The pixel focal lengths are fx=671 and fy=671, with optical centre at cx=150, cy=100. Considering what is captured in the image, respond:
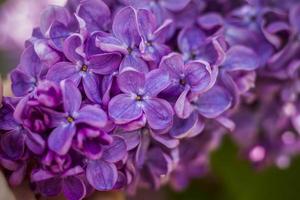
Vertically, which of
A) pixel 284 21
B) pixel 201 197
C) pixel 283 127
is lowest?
pixel 201 197

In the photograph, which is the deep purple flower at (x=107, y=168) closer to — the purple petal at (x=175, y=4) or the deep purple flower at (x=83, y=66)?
the deep purple flower at (x=83, y=66)

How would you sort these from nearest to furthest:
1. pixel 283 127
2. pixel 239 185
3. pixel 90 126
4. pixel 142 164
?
pixel 90 126, pixel 142 164, pixel 283 127, pixel 239 185

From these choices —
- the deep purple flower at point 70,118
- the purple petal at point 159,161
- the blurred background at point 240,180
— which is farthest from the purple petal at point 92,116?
the blurred background at point 240,180

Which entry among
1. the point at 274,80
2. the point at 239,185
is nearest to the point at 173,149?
the point at 274,80


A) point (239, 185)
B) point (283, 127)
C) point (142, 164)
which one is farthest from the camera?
point (239, 185)

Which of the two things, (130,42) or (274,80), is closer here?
(130,42)

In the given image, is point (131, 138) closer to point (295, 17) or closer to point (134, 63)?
point (134, 63)

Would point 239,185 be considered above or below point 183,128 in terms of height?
below

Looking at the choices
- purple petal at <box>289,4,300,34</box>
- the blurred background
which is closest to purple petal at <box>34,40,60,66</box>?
purple petal at <box>289,4,300,34</box>

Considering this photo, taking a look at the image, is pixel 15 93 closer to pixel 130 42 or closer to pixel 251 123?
pixel 130 42
